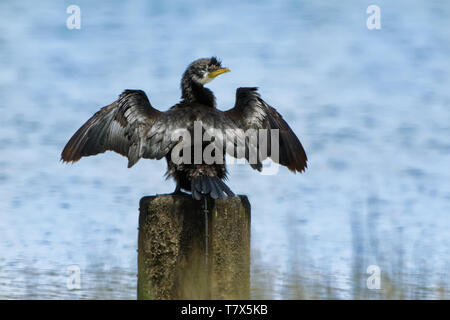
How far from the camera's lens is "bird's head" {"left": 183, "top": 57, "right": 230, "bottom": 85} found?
19.8 ft

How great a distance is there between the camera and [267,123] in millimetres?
6008

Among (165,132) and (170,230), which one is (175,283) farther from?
(165,132)

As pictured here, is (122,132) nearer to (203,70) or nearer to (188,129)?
(188,129)

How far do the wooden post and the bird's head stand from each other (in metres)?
2.02

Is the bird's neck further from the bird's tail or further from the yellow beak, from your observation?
the bird's tail

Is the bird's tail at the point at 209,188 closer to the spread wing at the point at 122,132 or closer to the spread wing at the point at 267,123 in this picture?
the spread wing at the point at 122,132

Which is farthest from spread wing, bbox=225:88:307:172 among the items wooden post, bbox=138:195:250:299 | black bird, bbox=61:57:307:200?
wooden post, bbox=138:195:250:299

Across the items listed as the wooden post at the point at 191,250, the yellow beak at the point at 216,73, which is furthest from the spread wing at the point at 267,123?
the wooden post at the point at 191,250

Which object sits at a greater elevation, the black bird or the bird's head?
the bird's head

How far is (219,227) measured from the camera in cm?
418

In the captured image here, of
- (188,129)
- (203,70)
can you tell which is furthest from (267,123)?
(188,129)

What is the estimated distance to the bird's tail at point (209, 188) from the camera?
4.35 m
